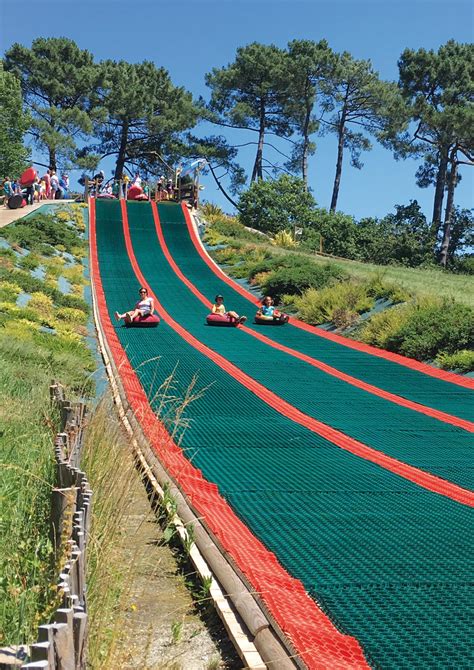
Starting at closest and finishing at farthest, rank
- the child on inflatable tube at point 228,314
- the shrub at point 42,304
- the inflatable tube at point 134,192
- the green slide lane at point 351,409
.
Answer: the green slide lane at point 351,409, the shrub at point 42,304, the child on inflatable tube at point 228,314, the inflatable tube at point 134,192

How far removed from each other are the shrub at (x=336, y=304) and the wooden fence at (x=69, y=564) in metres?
11.4

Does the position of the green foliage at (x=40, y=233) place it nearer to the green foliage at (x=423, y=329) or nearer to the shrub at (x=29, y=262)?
the shrub at (x=29, y=262)

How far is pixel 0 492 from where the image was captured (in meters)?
4.04

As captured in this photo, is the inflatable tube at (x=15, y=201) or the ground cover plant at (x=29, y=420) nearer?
the ground cover plant at (x=29, y=420)

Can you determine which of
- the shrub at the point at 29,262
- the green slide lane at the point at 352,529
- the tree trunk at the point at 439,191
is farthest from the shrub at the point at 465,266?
the green slide lane at the point at 352,529

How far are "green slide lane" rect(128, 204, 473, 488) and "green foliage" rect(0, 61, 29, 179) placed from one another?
26.4 metres

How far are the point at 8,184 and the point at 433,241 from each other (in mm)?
19966

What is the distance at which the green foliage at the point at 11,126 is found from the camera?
123ft

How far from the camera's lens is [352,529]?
4.46 m

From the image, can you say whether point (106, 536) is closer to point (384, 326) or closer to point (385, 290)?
point (384, 326)

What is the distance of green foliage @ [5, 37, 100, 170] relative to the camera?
1736 inches

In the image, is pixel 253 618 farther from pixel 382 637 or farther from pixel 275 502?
pixel 275 502

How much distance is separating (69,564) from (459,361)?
9.76m

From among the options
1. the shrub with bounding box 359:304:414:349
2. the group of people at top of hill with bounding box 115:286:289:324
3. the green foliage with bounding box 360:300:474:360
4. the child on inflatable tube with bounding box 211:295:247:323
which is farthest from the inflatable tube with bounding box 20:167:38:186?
the green foliage with bounding box 360:300:474:360
